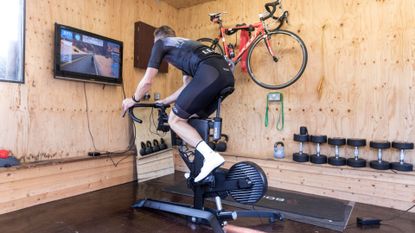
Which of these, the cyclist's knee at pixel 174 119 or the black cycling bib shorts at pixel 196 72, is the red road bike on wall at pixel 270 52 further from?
the cyclist's knee at pixel 174 119

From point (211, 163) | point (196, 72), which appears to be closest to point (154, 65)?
point (196, 72)

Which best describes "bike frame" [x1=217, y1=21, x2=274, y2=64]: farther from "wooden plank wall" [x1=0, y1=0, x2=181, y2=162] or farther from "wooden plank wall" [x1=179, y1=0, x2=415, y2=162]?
"wooden plank wall" [x1=0, y1=0, x2=181, y2=162]

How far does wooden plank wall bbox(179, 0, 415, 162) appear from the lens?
10.0ft

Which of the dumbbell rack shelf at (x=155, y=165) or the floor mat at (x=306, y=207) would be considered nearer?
the floor mat at (x=306, y=207)

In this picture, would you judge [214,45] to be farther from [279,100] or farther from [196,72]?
[196,72]

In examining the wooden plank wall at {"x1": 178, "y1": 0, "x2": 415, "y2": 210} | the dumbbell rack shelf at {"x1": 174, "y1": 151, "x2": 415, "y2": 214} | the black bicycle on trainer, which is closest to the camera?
the black bicycle on trainer

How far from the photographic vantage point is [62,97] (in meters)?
3.08

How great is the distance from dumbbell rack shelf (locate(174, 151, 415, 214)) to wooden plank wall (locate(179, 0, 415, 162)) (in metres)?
0.33

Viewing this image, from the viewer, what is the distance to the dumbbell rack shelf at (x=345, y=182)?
2.76 metres

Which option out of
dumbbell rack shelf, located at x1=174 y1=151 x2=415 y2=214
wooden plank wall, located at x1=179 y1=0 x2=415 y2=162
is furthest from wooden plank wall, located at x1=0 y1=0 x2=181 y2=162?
dumbbell rack shelf, located at x1=174 y1=151 x2=415 y2=214

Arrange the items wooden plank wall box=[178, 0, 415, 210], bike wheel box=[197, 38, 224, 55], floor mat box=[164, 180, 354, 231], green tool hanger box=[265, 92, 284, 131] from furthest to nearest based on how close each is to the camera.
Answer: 1. bike wheel box=[197, 38, 224, 55]
2. green tool hanger box=[265, 92, 284, 131]
3. wooden plank wall box=[178, 0, 415, 210]
4. floor mat box=[164, 180, 354, 231]

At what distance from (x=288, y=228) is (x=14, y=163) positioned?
8.52ft

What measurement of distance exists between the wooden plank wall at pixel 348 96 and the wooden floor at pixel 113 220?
15.1 inches

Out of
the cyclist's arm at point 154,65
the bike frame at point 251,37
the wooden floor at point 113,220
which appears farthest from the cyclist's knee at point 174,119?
the bike frame at point 251,37
